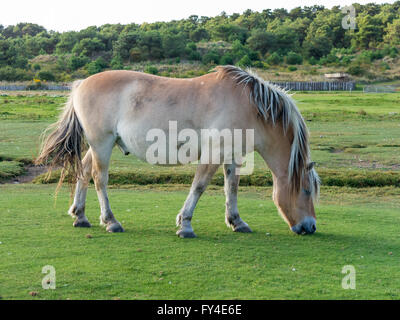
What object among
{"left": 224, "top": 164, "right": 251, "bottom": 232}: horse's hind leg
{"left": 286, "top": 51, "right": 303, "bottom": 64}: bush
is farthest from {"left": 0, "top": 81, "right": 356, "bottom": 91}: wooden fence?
{"left": 224, "top": 164, "right": 251, "bottom": 232}: horse's hind leg

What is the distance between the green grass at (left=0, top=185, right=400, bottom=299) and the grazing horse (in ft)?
1.55

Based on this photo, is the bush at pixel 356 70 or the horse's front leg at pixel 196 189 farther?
the bush at pixel 356 70

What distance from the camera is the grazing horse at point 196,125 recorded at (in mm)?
6965

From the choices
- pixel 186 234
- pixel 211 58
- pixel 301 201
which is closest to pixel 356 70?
pixel 211 58

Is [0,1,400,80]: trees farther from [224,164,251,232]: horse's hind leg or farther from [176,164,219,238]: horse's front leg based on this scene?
[176,164,219,238]: horse's front leg

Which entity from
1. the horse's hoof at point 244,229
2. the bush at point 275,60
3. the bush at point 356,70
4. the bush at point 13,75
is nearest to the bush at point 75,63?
the bush at point 13,75

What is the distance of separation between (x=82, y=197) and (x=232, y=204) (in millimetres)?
2280

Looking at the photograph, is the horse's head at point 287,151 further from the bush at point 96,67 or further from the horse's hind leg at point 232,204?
the bush at point 96,67

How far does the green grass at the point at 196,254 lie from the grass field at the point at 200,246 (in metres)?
0.01

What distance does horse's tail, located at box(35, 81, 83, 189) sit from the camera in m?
7.49

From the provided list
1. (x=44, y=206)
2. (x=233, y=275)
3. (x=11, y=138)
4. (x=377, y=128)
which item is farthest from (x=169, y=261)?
(x=377, y=128)

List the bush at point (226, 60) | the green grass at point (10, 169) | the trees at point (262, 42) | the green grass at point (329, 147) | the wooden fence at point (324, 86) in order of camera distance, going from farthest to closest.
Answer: the trees at point (262, 42) → the bush at point (226, 60) → the wooden fence at point (324, 86) → the green grass at point (329, 147) → the green grass at point (10, 169)
